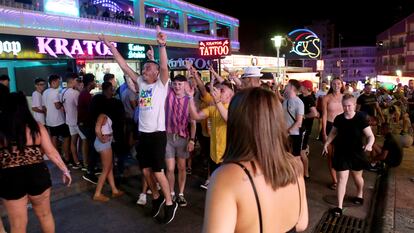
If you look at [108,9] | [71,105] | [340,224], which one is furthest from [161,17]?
[340,224]

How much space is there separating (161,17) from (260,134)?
728 inches

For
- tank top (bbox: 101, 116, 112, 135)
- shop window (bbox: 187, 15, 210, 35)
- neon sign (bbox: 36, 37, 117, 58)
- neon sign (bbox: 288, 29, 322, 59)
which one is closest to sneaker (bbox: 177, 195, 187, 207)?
tank top (bbox: 101, 116, 112, 135)

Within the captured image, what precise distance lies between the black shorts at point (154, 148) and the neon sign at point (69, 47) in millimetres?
7313

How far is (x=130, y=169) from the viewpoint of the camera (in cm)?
718

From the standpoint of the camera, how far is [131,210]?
17.2 feet

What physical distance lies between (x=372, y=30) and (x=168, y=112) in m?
109

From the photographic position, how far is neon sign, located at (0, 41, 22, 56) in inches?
367

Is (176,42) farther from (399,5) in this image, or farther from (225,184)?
(399,5)

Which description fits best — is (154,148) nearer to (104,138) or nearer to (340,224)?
(104,138)

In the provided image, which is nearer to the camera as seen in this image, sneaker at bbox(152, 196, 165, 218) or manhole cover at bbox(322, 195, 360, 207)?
sneaker at bbox(152, 196, 165, 218)

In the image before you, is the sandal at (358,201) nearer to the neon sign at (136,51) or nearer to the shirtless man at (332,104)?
the shirtless man at (332,104)

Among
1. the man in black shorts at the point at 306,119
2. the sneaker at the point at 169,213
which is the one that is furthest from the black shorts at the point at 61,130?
the man in black shorts at the point at 306,119

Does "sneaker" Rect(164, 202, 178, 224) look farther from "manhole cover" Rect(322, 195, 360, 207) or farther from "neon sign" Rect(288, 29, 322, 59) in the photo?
"neon sign" Rect(288, 29, 322, 59)

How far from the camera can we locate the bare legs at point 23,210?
11.1 ft
